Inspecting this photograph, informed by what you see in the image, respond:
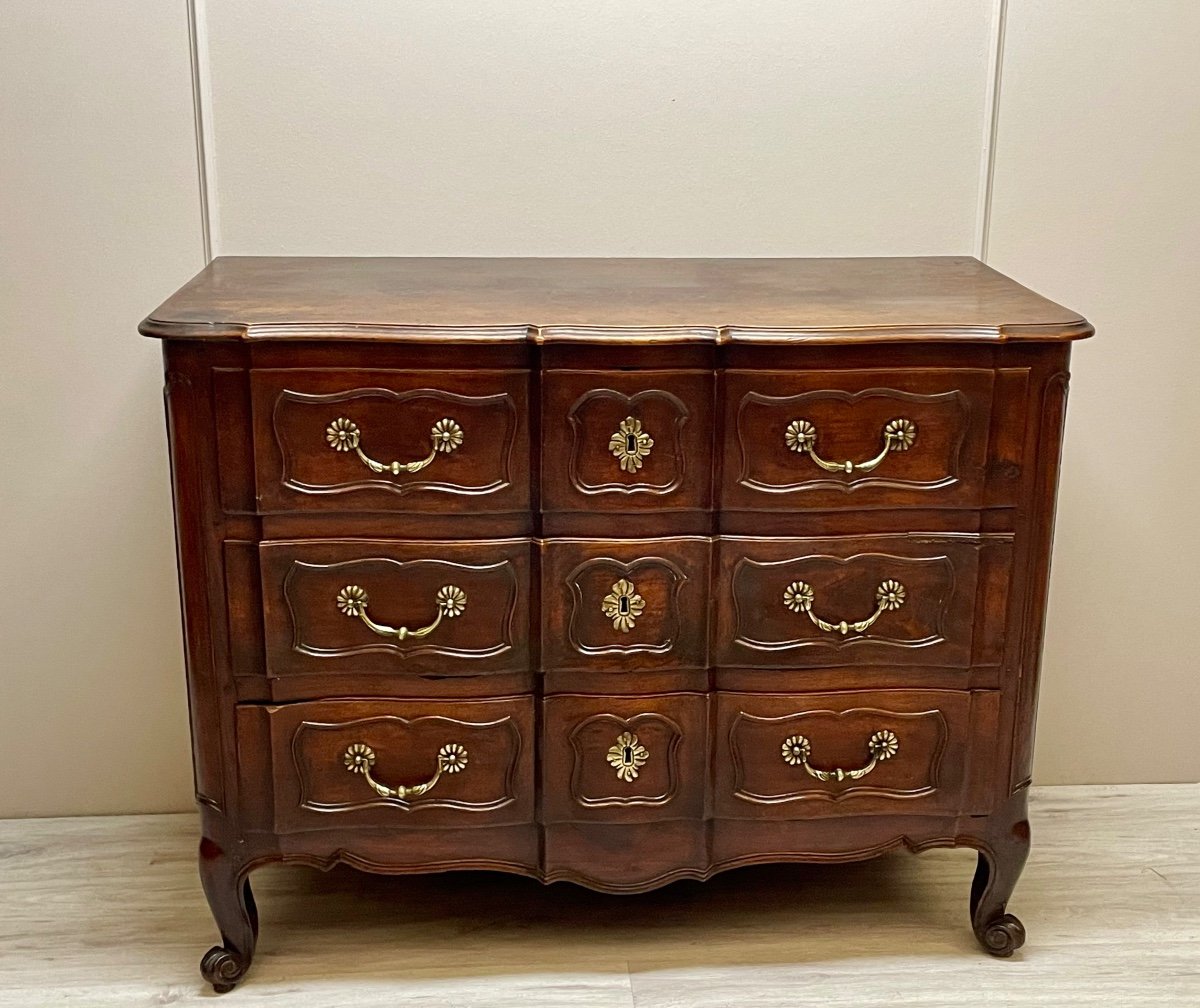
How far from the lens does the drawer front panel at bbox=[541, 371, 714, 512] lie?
5.74 feet

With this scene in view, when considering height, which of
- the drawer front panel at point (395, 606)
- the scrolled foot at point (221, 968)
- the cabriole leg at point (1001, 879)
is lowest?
the scrolled foot at point (221, 968)

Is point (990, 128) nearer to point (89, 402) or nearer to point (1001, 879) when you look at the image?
point (1001, 879)

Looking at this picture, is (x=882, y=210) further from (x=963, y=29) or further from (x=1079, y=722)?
(x=1079, y=722)

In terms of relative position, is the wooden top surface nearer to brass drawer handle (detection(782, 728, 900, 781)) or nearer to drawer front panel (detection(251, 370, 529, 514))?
drawer front panel (detection(251, 370, 529, 514))

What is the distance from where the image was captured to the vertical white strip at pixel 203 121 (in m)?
2.12

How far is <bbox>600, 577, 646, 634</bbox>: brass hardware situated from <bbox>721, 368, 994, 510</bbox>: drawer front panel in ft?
0.56

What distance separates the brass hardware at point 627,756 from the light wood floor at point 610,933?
Answer: 1.06 feet

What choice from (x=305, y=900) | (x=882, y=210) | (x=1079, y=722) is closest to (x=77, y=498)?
(x=305, y=900)

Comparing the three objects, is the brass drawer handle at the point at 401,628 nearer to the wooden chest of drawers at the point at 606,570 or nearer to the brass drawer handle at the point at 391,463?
the wooden chest of drawers at the point at 606,570

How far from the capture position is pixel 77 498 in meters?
2.32

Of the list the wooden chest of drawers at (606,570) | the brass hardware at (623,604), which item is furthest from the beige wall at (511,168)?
the brass hardware at (623,604)

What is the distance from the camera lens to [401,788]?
1.90 meters

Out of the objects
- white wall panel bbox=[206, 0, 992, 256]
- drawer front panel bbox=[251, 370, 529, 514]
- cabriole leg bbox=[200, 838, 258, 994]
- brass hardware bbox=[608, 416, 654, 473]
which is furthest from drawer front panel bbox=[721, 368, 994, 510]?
cabriole leg bbox=[200, 838, 258, 994]

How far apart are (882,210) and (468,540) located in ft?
3.13
